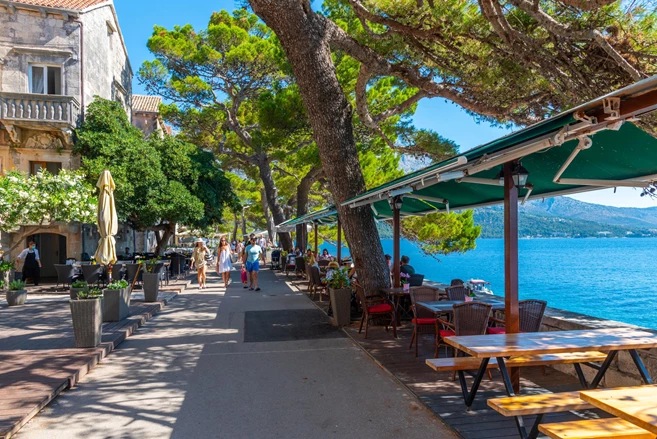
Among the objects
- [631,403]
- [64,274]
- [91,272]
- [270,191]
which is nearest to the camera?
[631,403]

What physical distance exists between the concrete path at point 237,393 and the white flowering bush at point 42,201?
637cm

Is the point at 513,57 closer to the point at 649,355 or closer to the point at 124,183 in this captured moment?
the point at 649,355

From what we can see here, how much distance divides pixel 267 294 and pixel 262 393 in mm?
8275

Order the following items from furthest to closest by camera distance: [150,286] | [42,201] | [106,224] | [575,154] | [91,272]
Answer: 1. [42,201]
2. [91,272]
3. [150,286]
4. [106,224]
5. [575,154]

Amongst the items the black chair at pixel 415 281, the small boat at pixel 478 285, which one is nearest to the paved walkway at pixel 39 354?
the black chair at pixel 415 281

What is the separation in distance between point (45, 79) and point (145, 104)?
602 inches

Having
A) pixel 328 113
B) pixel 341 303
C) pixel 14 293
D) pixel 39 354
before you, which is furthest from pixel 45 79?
pixel 341 303

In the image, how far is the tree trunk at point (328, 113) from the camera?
848 cm

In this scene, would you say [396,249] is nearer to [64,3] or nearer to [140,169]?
[140,169]

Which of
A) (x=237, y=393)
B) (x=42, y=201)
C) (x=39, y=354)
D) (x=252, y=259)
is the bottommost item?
(x=237, y=393)

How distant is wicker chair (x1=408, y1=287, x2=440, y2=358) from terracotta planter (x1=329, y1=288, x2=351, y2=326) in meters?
1.70

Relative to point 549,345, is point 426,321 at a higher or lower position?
lower

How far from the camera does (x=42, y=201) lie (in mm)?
12133

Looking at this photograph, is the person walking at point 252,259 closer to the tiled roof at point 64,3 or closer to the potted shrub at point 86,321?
the potted shrub at point 86,321
